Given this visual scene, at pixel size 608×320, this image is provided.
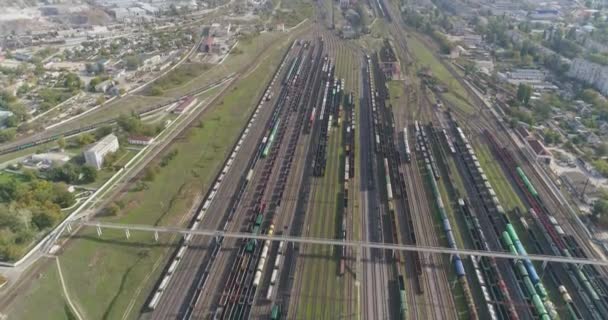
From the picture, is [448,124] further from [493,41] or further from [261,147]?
[493,41]

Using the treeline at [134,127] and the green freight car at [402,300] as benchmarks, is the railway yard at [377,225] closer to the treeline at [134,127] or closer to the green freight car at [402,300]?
the green freight car at [402,300]

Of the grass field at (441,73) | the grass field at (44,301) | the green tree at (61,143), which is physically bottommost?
the grass field at (44,301)

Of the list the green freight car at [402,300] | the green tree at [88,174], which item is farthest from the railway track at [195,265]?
the green freight car at [402,300]

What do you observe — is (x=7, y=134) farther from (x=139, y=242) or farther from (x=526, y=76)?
(x=526, y=76)

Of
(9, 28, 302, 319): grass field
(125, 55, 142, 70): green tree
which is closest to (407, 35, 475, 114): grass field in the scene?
(9, 28, 302, 319): grass field

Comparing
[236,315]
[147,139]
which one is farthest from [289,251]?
[147,139]

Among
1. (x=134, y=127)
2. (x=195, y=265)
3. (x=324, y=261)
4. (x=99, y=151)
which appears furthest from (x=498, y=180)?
(x=134, y=127)
